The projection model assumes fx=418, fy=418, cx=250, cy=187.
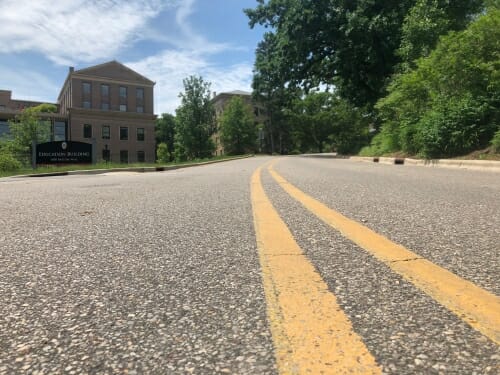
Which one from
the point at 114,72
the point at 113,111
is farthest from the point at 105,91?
the point at 113,111

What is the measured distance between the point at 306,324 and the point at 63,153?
69.5ft

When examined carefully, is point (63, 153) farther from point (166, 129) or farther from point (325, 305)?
point (166, 129)

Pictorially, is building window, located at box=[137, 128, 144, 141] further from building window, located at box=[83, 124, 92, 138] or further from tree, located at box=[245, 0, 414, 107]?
tree, located at box=[245, 0, 414, 107]

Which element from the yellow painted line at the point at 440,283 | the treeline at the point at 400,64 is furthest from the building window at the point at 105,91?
the yellow painted line at the point at 440,283

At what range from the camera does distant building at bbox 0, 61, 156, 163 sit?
2287 inches

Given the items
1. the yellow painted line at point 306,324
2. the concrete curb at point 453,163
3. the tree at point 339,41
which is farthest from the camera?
the tree at point 339,41

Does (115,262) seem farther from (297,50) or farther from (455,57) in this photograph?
(297,50)

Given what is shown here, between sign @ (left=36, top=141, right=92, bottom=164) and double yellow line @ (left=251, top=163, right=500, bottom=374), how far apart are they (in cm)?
1962

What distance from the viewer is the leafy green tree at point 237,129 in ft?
222

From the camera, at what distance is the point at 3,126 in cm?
5456

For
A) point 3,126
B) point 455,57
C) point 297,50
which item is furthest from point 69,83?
point 455,57

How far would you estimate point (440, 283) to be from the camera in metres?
2.07

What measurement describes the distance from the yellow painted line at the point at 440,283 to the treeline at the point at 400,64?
11240 mm

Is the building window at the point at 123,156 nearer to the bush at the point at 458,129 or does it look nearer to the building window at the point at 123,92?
the building window at the point at 123,92
